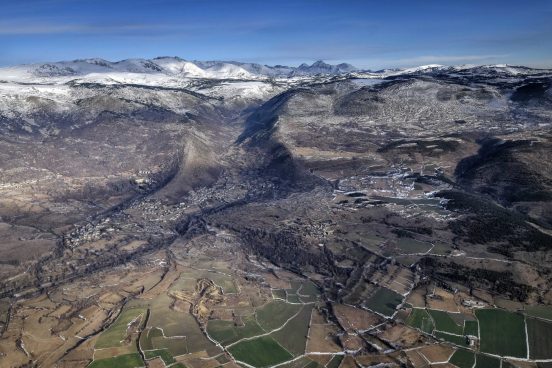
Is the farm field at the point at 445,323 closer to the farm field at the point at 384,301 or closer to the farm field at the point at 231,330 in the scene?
the farm field at the point at 384,301

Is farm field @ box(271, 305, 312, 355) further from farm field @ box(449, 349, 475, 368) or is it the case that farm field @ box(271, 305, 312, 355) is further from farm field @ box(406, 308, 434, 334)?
farm field @ box(449, 349, 475, 368)

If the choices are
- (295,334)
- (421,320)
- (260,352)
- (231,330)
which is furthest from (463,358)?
(231,330)

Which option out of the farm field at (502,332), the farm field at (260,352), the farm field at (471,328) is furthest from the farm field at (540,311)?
the farm field at (260,352)

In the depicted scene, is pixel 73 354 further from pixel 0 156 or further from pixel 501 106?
pixel 501 106

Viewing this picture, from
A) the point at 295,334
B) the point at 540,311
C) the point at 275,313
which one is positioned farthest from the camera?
the point at 275,313

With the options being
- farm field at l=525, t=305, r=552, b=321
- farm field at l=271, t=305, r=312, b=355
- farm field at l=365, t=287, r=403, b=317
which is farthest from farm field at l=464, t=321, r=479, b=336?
farm field at l=271, t=305, r=312, b=355

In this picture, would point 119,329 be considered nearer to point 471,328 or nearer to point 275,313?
point 275,313
